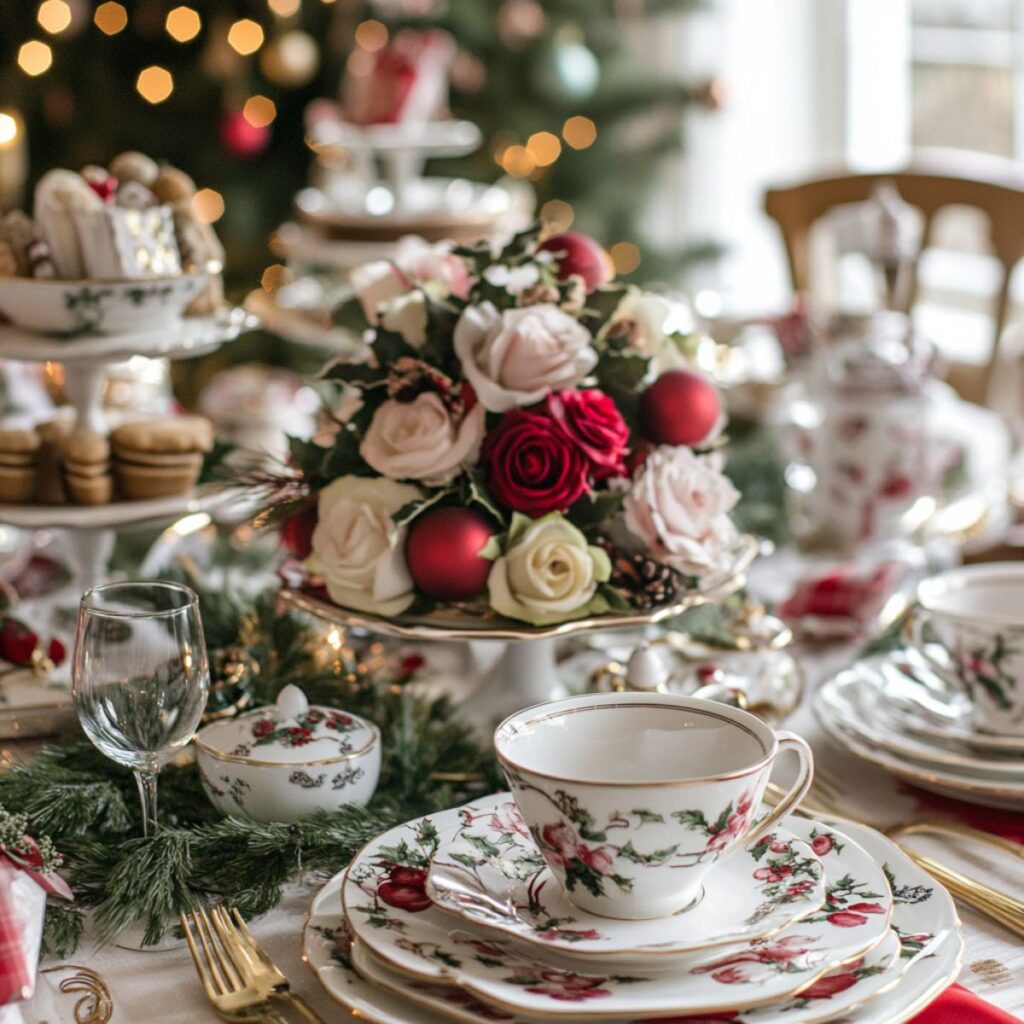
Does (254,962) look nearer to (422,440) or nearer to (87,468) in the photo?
(422,440)

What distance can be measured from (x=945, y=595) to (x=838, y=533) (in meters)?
0.39

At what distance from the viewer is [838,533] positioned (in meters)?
1.46

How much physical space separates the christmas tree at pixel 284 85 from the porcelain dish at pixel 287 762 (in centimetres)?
273

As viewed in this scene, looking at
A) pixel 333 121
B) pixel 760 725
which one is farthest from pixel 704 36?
pixel 760 725

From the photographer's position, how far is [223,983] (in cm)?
74

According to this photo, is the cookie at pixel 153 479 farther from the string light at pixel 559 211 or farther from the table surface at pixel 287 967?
the string light at pixel 559 211

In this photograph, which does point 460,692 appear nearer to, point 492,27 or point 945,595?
point 945,595

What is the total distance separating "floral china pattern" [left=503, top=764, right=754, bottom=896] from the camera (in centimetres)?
69

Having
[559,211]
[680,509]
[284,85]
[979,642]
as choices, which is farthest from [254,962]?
[284,85]

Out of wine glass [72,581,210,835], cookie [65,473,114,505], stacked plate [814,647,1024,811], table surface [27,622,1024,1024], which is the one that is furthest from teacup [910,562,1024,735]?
cookie [65,473,114,505]

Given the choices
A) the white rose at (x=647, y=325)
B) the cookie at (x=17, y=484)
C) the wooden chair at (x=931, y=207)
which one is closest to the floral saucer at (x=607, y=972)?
the white rose at (x=647, y=325)

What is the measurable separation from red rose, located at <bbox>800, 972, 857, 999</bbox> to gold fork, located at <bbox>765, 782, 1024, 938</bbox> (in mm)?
139

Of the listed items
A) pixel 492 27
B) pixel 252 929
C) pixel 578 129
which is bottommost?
pixel 252 929

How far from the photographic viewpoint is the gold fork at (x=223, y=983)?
0.72 meters
